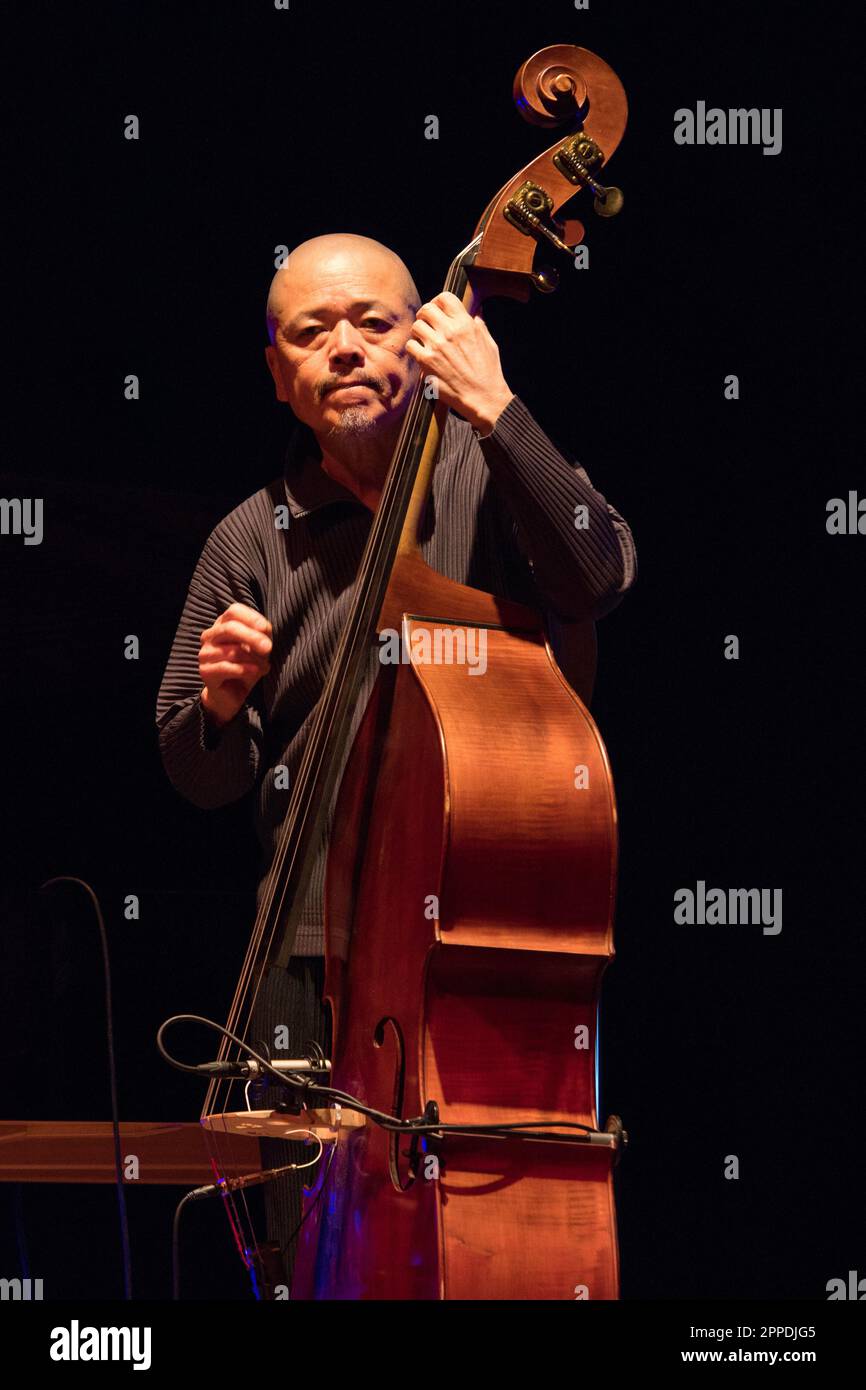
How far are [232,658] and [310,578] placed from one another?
19cm

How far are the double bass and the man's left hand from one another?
4 cm

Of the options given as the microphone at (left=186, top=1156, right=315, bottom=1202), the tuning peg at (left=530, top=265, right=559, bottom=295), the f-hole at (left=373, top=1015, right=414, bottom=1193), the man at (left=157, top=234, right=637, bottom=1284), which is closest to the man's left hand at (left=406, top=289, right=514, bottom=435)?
the man at (left=157, top=234, right=637, bottom=1284)

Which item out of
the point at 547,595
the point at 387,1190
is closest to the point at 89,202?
the point at 547,595

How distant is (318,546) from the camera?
7.24 feet

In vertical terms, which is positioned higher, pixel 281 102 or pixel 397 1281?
pixel 281 102

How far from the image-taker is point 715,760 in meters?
2.84

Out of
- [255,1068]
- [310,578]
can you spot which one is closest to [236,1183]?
[255,1068]

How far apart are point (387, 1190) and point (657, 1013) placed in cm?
119

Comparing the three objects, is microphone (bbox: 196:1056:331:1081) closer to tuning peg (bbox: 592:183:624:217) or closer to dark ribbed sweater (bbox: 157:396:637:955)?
dark ribbed sweater (bbox: 157:396:637:955)

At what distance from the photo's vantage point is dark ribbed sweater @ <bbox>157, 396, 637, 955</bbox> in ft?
6.29

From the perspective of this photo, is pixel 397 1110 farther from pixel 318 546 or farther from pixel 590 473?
pixel 590 473

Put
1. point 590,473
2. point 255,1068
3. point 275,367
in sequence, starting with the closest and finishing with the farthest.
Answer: point 255,1068
point 275,367
point 590,473
